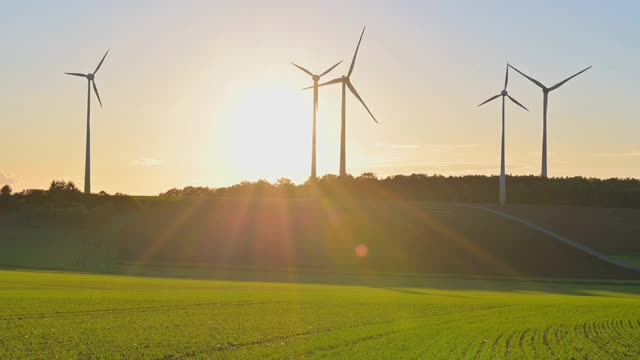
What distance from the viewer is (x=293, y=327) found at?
29562 millimetres

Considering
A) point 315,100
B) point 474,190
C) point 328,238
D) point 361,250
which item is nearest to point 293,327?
point 361,250

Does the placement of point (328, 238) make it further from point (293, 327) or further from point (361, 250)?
point (293, 327)

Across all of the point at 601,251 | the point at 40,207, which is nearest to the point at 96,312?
the point at 601,251

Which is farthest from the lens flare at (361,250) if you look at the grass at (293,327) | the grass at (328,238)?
the grass at (293,327)

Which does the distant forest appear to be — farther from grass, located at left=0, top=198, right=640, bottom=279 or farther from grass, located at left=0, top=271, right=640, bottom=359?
grass, located at left=0, top=271, right=640, bottom=359

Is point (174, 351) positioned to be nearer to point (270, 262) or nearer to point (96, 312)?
point (96, 312)

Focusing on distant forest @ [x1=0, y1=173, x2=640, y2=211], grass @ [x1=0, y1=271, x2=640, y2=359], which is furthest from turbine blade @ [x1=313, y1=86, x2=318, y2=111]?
grass @ [x1=0, y1=271, x2=640, y2=359]

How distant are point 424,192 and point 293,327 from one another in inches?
4772

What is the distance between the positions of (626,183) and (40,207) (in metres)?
93.9

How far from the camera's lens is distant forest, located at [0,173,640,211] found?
430 ft

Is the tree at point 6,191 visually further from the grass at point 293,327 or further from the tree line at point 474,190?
the grass at point 293,327

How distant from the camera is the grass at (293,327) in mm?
24094

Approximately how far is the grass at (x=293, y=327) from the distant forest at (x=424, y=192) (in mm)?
82135

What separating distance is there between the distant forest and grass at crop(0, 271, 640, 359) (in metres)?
82.1
